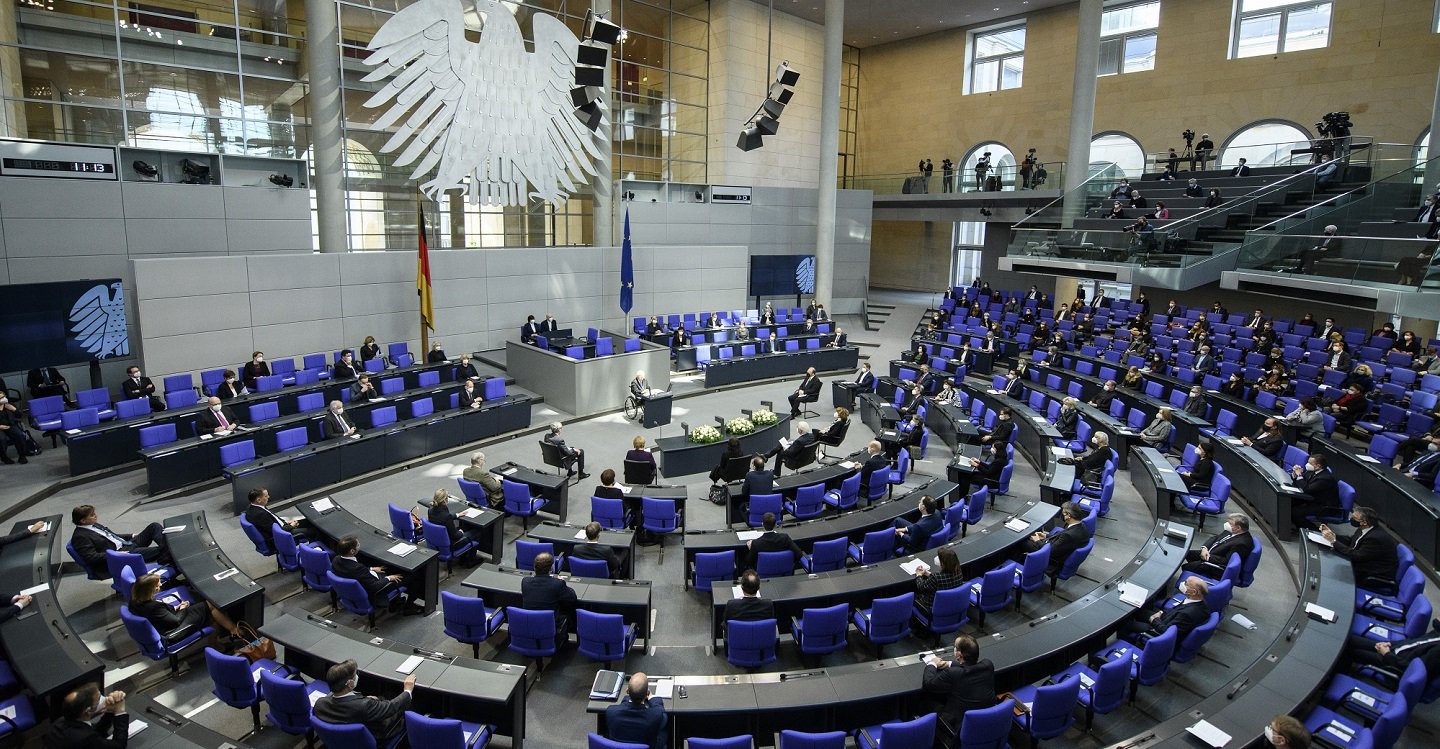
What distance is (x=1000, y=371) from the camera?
1973 centimetres

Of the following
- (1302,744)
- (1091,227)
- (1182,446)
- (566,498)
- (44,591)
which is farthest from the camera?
(1091,227)

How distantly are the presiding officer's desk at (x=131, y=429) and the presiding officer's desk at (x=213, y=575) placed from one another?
465 cm

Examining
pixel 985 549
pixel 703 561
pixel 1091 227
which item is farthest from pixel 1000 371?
pixel 703 561

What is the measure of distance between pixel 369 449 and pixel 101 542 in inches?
172

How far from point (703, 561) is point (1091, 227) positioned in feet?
64.9

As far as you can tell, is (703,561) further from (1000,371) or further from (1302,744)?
(1000,371)

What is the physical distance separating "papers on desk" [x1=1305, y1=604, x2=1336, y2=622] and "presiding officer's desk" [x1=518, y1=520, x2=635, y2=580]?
20.9ft

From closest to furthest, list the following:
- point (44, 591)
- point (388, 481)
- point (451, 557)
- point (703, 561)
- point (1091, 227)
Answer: point (44, 591) → point (703, 561) → point (451, 557) → point (388, 481) → point (1091, 227)

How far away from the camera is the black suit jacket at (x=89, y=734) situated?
4523mm

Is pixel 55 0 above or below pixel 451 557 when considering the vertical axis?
above

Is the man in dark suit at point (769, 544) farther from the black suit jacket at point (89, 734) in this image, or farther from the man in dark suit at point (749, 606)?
the black suit jacket at point (89, 734)

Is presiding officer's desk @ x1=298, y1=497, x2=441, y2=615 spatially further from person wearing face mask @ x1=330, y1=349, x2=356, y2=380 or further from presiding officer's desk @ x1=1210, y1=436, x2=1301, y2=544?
presiding officer's desk @ x1=1210, y1=436, x2=1301, y2=544

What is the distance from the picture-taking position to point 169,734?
16.3ft

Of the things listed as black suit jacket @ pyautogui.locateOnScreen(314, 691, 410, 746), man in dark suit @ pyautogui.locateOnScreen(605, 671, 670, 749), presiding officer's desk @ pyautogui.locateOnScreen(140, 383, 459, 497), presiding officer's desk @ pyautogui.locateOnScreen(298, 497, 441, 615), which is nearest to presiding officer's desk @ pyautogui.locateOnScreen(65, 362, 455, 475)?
presiding officer's desk @ pyautogui.locateOnScreen(140, 383, 459, 497)
